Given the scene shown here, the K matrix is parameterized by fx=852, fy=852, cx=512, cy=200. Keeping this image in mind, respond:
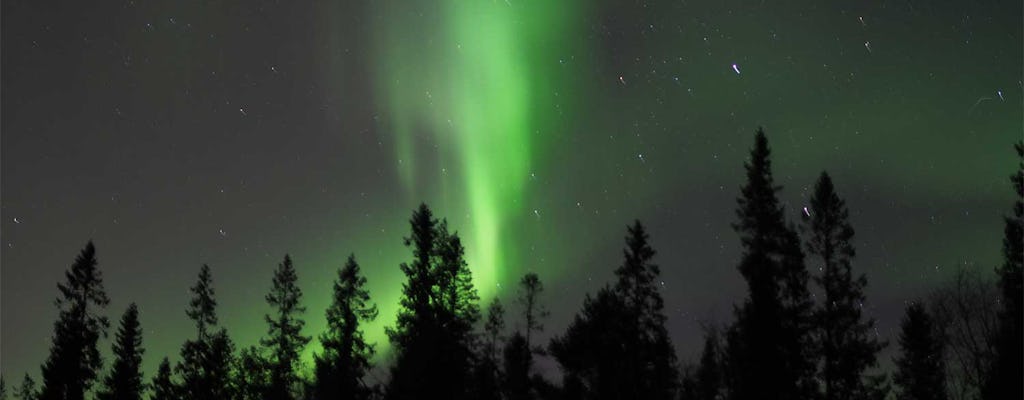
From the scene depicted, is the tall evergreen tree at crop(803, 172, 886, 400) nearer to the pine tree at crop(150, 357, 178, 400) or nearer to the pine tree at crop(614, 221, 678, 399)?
the pine tree at crop(614, 221, 678, 399)

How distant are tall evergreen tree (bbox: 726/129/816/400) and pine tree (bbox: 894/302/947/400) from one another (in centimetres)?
2097

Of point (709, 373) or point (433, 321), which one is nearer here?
point (433, 321)

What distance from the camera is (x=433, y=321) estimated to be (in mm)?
40531

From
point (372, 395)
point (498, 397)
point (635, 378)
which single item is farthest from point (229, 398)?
point (635, 378)

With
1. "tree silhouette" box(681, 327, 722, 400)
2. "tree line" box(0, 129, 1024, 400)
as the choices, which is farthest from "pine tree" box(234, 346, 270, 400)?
"tree silhouette" box(681, 327, 722, 400)

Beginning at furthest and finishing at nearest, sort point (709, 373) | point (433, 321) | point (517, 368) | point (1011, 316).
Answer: point (709, 373)
point (517, 368)
point (433, 321)
point (1011, 316)

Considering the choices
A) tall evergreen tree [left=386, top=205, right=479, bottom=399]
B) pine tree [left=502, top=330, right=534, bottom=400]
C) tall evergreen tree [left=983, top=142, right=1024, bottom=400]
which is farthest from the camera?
pine tree [left=502, top=330, right=534, bottom=400]

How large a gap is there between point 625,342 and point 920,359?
22.5 metres

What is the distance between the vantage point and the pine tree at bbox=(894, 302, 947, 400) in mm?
50875

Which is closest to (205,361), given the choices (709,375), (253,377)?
(253,377)

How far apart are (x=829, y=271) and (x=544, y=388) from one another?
17.9m

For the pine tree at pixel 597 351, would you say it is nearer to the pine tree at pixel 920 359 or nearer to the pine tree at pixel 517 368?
the pine tree at pixel 517 368

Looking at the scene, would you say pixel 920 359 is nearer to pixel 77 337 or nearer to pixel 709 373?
pixel 709 373

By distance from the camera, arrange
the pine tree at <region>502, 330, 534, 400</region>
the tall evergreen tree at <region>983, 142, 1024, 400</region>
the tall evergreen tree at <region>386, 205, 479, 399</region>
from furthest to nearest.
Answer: the pine tree at <region>502, 330, 534, 400</region> → the tall evergreen tree at <region>386, 205, 479, 399</region> → the tall evergreen tree at <region>983, 142, 1024, 400</region>
